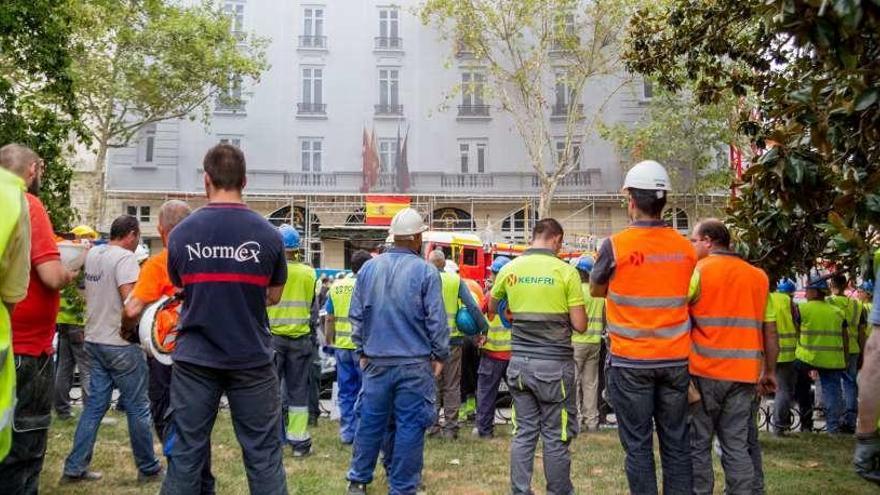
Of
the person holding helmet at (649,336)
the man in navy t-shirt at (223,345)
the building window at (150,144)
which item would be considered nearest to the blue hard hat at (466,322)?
the person holding helmet at (649,336)

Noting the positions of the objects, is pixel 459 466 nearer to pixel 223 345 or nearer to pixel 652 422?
pixel 652 422

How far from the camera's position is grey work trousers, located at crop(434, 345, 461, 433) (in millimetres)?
8836

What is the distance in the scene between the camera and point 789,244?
6676 millimetres

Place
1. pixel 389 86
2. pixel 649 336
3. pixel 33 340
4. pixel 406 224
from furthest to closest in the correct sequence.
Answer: pixel 389 86, pixel 406 224, pixel 649 336, pixel 33 340

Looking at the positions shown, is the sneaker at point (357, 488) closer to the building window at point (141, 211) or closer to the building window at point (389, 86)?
the building window at point (141, 211)

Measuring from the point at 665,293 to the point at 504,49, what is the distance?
28446mm

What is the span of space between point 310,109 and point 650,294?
30.3 m

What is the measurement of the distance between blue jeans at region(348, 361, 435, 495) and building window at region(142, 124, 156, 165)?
2959 centimetres

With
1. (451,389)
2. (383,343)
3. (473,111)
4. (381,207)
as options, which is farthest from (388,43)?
(383,343)

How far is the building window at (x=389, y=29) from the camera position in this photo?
111 ft

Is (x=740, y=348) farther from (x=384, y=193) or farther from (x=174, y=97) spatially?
(x=384, y=193)

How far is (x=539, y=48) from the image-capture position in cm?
2880

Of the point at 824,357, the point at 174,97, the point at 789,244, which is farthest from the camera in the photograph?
the point at 174,97

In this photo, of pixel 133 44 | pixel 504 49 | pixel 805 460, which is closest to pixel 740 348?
pixel 805 460
